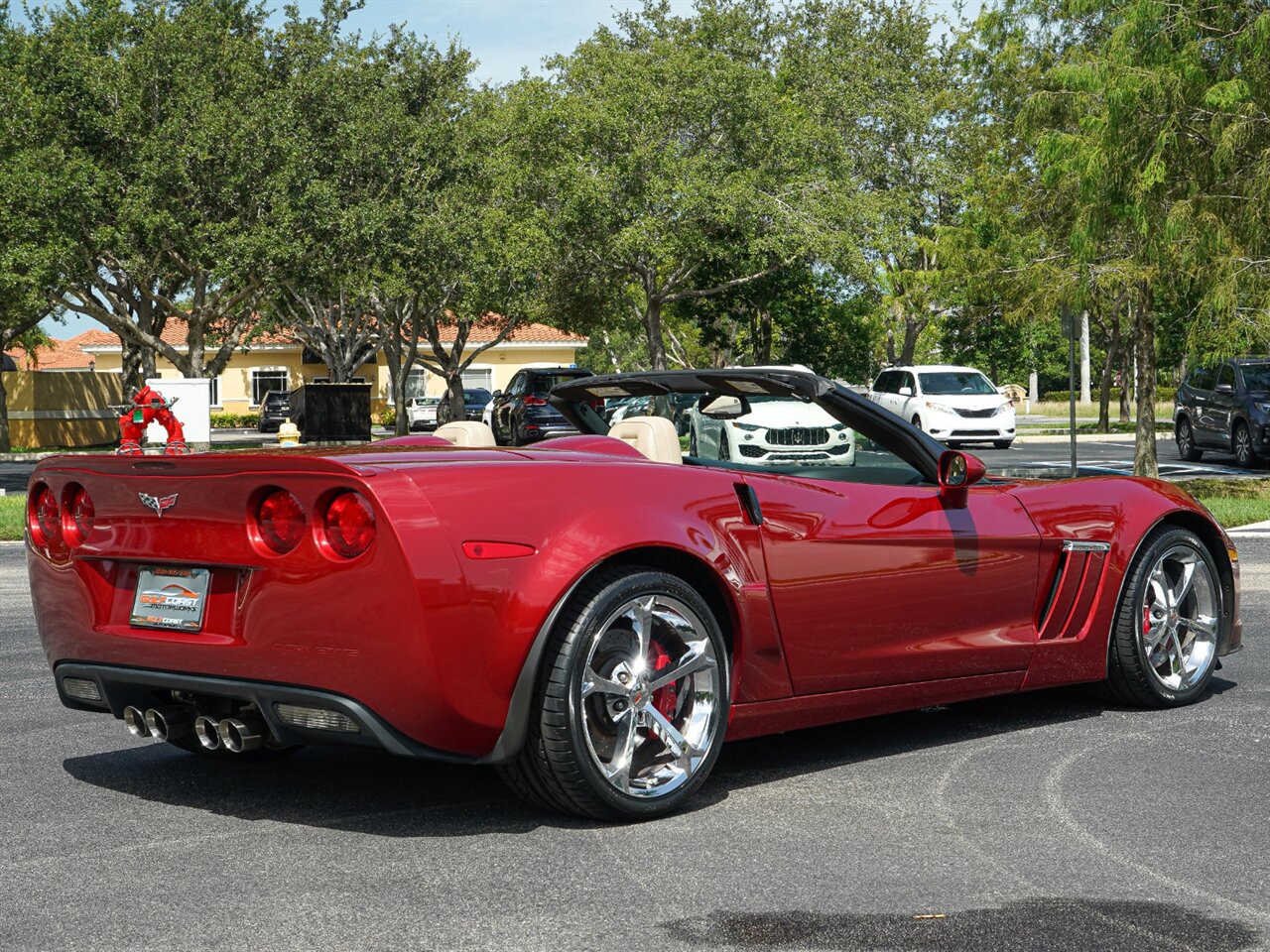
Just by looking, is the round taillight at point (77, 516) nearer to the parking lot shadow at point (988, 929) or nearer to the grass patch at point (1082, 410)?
the parking lot shadow at point (988, 929)

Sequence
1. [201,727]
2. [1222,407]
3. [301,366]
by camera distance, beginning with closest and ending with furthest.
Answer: [201,727], [1222,407], [301,366]

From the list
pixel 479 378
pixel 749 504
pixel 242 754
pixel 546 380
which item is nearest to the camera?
pixel 749 504

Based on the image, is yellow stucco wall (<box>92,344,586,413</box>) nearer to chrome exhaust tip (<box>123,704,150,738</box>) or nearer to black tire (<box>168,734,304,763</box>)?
black tire (<box>168,734,304,763</box>)

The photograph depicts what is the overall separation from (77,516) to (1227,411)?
A: 24998mm

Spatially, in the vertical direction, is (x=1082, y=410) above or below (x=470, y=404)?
below

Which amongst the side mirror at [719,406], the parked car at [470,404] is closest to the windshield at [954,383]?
the parked car at [470,404]

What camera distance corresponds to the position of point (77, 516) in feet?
16.4

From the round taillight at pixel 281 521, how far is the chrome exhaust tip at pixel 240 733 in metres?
0.51

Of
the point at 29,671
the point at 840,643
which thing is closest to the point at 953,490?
the point at 840,643

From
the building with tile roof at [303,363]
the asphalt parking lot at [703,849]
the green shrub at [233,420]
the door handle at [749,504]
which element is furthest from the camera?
the building with tile roof at [303,363]

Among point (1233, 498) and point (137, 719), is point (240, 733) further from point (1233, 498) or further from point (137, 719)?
point (1233, 498)

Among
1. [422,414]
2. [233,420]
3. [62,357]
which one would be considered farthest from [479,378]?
[62,357]

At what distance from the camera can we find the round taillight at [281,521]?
4.43 meters

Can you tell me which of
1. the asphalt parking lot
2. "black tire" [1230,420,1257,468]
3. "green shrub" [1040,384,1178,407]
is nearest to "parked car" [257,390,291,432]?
"green shrub" [1040,384,1178,407]
